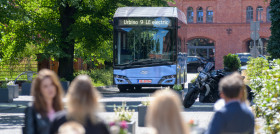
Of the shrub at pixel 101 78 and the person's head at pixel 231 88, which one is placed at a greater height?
the person's head at pixel 231 88

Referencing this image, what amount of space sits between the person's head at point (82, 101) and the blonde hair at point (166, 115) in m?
0.68

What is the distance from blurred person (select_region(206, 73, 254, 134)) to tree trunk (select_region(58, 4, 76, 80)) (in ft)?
73.1

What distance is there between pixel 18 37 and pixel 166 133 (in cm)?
2464

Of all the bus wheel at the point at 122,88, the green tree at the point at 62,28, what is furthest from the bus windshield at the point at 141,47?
the green tree at the point at 62,28

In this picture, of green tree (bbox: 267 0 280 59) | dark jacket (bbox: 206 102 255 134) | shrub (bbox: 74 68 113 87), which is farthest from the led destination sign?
dark jacket (bbox: 206 102 255 134)

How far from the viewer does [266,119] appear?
9.93m

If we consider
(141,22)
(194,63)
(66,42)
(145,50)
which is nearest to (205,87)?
(145,50)

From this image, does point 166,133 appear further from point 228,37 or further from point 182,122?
point 228,37

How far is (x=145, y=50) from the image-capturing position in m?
24.8

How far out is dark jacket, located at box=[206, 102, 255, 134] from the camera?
17.9 ft

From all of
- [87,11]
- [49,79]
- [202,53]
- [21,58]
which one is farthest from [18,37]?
[202,53]

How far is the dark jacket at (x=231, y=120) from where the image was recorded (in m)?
5.45

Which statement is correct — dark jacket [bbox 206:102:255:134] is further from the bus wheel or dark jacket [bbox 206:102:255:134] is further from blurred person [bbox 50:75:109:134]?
the bus wheel

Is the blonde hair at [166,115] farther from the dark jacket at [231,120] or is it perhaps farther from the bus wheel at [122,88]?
the bus wheel at [122,88]
